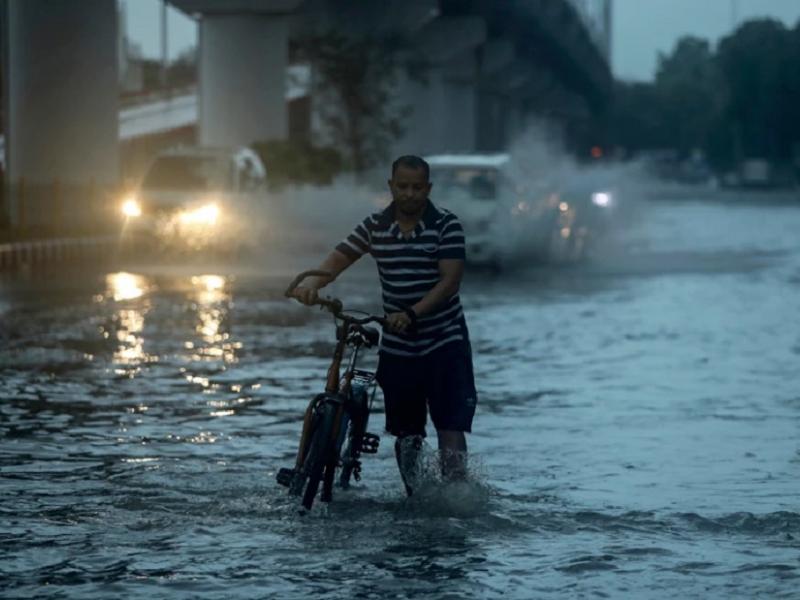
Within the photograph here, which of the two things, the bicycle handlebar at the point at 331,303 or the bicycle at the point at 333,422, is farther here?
the bicycle at the point at 333,422

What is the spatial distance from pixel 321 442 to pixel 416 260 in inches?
34.2

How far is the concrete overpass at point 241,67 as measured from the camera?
33.8 meters

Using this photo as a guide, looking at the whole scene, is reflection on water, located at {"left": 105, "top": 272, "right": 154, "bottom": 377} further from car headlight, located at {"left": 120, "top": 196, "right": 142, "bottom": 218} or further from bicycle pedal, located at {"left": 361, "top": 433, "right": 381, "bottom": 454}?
bicycle pedal, located at {"left": 361, "top": 433, "right": 381, "bottom": 454}

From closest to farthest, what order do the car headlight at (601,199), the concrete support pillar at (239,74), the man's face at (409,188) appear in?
the man's face at (409,188), the car headlight at (601,199), the concrete support pillar at (239,74)

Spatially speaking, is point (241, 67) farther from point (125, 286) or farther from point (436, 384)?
point (436, 384)

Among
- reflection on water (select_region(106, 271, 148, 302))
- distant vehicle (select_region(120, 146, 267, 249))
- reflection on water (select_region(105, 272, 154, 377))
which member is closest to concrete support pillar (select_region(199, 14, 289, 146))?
distant vehicle (select_region(120, 146, 267, 249))

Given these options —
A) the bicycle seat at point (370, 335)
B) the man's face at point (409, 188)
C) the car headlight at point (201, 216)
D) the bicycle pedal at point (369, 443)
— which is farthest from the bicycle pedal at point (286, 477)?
the car headlight at point (201, 216)

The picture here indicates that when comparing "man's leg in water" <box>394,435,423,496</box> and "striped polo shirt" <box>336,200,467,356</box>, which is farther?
"man's leg in water" <box>394,435,423,496</box>

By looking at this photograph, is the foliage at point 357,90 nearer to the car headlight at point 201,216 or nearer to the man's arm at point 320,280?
the car headlight at point 201,216

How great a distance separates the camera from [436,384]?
8625 millimetres

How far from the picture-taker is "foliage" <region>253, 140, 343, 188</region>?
4387 cm

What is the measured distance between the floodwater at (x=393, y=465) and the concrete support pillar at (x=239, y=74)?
24.3 metres

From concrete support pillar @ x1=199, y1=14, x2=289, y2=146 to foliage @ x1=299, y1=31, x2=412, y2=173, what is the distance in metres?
6.54

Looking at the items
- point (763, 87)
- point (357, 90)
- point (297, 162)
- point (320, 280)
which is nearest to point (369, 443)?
point (320, 280)
